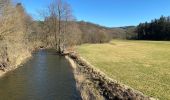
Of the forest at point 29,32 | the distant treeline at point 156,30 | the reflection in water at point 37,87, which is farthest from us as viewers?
the distant treeline at point 156,30

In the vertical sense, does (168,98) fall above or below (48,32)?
below

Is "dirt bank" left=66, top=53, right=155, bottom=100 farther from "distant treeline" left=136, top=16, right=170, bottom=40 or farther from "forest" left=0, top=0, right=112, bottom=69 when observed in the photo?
"distant treeline" left=136, top=16, right=170, bottom=40

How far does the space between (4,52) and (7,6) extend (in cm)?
582

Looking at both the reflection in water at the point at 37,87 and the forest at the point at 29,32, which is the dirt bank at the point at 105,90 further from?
the forest at the point at 29,32

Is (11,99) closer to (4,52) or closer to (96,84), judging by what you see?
(96,84)

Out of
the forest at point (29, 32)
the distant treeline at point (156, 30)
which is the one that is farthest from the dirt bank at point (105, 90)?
the distant treeline at point (156, 30)

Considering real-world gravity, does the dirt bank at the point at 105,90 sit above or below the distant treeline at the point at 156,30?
below

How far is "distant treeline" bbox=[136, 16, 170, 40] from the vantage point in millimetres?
127188

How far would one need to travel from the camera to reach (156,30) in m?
136

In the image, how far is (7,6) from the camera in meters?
33.5

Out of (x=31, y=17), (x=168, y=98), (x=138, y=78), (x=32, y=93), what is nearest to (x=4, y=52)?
(x=32, y=93)

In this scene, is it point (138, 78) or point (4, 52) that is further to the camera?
point (4, 52)

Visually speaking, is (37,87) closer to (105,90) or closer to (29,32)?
(105,90)

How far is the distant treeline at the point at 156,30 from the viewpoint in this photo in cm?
12719
